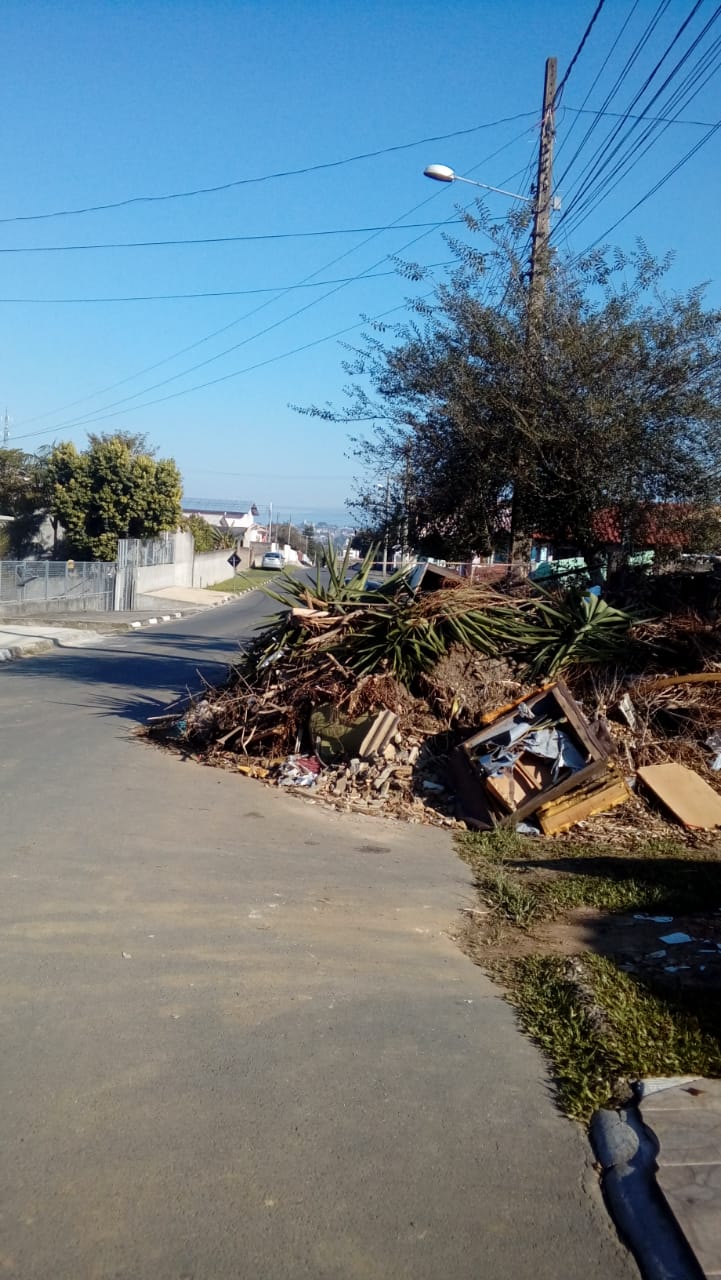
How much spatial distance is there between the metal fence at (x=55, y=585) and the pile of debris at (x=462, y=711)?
21819mm

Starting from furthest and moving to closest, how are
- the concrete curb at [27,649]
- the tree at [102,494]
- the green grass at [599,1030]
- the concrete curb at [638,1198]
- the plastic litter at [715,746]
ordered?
the tree at [102,494], the concrete curb at [27,649], the plastic litter at [715,746], the green grass at [599,1030], the concrete curb at [638,1198]

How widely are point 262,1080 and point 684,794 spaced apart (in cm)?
626

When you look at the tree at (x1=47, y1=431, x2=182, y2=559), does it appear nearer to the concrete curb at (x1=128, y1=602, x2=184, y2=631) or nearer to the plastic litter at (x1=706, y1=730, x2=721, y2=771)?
the concrete curb at (x1=128, y1=602, x2=184, y2=631)

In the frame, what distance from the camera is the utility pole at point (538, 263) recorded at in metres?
13.0

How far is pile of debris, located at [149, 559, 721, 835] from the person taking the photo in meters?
9.53

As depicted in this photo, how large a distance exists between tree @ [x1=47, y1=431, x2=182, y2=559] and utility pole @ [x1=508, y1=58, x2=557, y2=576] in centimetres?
2769

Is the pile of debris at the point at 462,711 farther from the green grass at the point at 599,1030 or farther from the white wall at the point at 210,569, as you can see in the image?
the white wall at the point at 210,569

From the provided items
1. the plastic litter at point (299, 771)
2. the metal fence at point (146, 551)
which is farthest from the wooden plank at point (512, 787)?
the metal fence at point (146, 551)

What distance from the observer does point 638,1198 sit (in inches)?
145

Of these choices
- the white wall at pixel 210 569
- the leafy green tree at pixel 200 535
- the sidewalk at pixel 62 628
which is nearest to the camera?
the sidewalk at pixel 62 628

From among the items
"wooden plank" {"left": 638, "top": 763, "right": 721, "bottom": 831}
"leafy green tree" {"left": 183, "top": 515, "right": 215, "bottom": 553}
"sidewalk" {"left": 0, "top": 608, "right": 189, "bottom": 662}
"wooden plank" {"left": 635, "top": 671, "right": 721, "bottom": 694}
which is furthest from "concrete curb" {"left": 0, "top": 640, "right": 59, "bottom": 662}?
"leafy green tree" {"left": 183, "top": 515, "right": 215, "bottom": 553}

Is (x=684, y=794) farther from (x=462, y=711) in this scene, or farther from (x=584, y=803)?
(x=462, y=711)

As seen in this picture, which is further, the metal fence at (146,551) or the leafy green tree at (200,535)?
the leafy green tree at (200,535)

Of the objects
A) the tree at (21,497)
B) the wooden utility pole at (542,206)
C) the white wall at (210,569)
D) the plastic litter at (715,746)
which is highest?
the wooden utility pole at (542,206)
